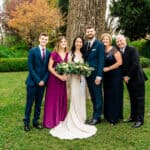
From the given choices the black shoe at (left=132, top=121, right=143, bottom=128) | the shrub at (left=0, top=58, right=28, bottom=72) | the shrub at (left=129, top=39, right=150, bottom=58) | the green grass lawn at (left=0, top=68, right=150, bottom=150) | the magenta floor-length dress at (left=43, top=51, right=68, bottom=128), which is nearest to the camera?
the green grass lawn at (left=0, top=68, right=150, bottom=150)

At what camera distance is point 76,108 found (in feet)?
22.6

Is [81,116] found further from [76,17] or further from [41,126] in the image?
[76,17]

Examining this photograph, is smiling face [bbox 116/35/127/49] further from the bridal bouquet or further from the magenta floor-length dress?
the magenta floor-length dress

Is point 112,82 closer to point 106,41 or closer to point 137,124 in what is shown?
point 106,41

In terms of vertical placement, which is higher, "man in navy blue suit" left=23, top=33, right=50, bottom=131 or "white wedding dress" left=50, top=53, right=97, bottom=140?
"man in navy blue suit" left=23, top=33, right=50, bottom=131

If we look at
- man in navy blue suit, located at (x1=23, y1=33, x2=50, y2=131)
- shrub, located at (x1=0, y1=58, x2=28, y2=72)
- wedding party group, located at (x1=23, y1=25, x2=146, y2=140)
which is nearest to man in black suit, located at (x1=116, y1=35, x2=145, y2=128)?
wedding party group, located at (x1=23, y1=25, x2=146, y2=140)

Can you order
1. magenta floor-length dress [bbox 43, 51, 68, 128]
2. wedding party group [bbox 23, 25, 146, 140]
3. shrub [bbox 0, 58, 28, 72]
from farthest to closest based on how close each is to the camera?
shrub [bbox 0, 58, 28, 72] < magenta floor-length dress [bbox 43, 51, 68, 128] < wedding party group [bbox 23, 25, 146, 140]

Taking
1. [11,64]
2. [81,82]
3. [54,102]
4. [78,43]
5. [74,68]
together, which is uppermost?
[78,43]

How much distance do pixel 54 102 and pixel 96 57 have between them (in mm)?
1098

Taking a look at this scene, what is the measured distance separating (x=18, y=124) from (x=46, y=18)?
2081 cm

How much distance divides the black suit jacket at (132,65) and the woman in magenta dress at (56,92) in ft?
3.61

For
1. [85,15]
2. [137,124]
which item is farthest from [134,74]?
[85,15]

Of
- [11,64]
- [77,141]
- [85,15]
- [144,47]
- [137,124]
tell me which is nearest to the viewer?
[77,141]

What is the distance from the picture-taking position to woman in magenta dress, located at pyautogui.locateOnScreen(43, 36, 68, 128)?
6.62m
